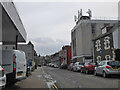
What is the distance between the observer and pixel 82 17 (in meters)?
43.2

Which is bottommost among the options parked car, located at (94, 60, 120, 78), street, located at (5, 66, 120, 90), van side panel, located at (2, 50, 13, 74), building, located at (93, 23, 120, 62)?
street, located at (5, 66, 120, 90)

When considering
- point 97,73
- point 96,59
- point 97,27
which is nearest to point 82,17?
point 97,27

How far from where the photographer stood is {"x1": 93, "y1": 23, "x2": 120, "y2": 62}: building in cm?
2257

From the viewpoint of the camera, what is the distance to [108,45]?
25625mm

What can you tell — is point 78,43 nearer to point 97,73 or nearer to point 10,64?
point 97,73

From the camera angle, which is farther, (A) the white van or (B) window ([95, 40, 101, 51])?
(B) window ([95, 40, 101, 51])

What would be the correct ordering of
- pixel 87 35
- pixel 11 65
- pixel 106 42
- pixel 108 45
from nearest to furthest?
1. pixel 11 65
2. pixel 108 45
3. pixel 106 42
4. pixel 87 35

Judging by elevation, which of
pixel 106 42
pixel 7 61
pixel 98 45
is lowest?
pixel 7 61

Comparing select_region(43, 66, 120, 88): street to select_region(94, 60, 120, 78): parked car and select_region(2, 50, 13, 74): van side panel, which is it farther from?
select_region(2, 50, 13, 74): van side panel

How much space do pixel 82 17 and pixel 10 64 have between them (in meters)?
36.0

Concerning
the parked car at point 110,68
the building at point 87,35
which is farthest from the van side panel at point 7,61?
the building at point 87,35

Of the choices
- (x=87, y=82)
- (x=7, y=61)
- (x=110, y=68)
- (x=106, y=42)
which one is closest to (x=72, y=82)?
(x=87, y=82)

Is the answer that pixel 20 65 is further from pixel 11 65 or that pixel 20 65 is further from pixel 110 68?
pixel 110 68

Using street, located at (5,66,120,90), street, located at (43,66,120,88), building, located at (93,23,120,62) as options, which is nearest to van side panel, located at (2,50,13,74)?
street, located at (5,66,120,90)
